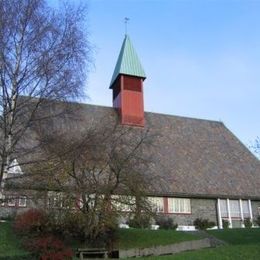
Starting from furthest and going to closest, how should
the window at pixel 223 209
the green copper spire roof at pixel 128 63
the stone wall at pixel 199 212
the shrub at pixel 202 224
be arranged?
the green copper spire roof at pixel 128 63, the window at pixel 223 209, the stone wall at pixel 199 212, the shrub at pixel 202 224

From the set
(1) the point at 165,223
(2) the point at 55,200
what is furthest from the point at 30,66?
(1) the point at 165,223

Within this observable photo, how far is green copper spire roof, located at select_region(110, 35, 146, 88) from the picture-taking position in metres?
37.5

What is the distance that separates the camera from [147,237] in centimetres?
2264

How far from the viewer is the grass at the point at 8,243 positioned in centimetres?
1944

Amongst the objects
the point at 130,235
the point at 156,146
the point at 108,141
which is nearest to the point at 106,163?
the point at 108,141

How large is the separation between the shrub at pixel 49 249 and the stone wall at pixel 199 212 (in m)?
12.9

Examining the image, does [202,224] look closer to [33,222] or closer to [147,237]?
[147,237]

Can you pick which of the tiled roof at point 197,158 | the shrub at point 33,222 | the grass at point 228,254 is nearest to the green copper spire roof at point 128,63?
the tiled roof at point 197,158

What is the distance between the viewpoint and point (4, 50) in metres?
15.0

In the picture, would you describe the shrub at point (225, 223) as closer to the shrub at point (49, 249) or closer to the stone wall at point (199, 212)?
the stone wall at point (199, 212)

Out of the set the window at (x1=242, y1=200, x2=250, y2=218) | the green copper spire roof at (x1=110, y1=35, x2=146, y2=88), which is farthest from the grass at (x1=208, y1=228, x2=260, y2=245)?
the green copper spire roof at (x1=110, y1=35, x2=146, y2=88)

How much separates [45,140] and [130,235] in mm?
9365

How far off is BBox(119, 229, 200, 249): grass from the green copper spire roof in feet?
54.3

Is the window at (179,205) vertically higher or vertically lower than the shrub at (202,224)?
higher
